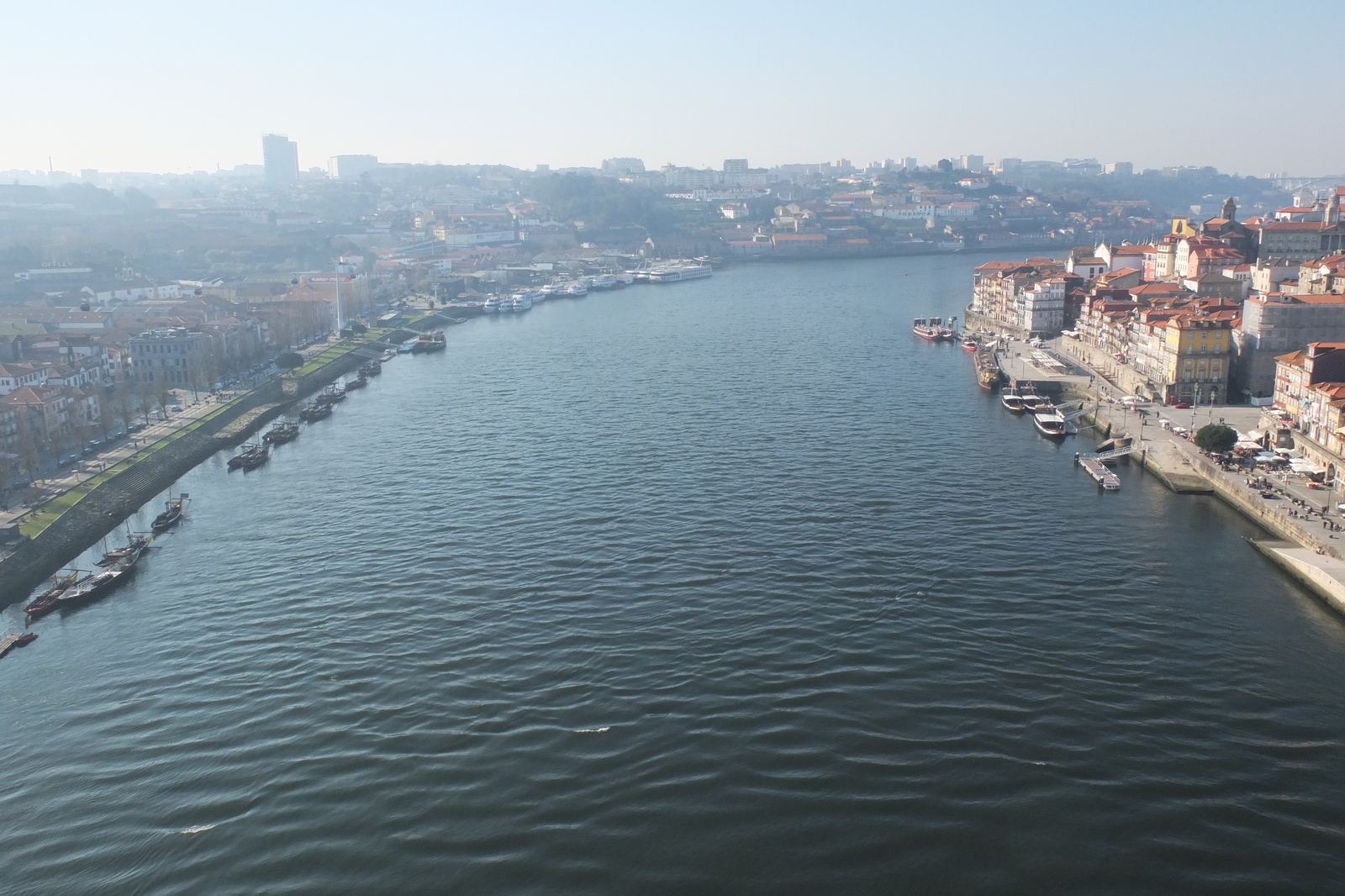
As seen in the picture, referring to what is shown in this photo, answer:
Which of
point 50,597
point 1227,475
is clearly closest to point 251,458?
point 50,597

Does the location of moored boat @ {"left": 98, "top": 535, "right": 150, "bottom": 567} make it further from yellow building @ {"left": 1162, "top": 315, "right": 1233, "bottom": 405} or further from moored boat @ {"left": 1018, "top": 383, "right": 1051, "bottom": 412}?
yellow building @ {"left": 1162, "top": 315, "right": 1233, "bottom": 405}

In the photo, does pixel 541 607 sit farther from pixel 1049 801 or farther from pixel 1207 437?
pixel 1207 437

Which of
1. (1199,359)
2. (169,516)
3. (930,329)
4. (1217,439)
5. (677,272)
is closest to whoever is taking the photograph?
(169,516)

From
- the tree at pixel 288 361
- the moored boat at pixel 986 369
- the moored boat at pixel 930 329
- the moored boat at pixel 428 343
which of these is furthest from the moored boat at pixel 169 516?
the moored boat at pixel 930 329

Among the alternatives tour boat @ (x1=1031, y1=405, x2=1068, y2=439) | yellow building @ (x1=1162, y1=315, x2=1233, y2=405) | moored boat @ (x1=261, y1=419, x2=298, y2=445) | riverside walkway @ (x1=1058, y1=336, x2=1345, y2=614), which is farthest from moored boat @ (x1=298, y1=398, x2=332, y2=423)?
yellow building @ (x1=1162, y1=315, x2=1233, y2=405)

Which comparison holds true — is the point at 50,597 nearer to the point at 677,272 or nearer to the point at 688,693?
the point at 688,693
